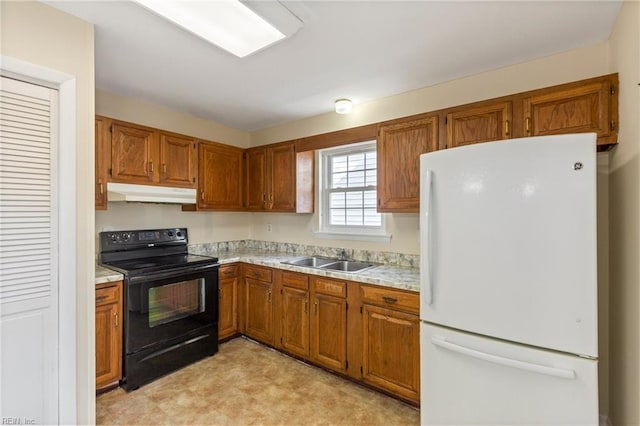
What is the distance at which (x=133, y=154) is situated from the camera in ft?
8.85

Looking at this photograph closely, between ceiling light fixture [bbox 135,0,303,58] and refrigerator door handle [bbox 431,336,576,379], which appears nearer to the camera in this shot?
refrigerator door handle [bbox 431,336,576,379]

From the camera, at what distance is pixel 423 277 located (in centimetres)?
180

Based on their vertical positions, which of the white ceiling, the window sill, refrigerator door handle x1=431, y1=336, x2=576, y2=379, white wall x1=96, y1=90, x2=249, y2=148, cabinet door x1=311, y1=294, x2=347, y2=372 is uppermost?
the white ceiling

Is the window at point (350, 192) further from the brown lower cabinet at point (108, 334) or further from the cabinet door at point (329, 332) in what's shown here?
the brown lower cabinet at point (108, 334)

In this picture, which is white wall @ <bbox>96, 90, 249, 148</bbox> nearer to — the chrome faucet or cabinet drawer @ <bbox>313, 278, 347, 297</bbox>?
the chrome faucet

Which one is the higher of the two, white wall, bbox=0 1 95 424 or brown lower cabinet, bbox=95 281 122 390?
white wall, bbox=0 1 95 424

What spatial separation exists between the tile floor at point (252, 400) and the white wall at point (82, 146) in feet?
1.62

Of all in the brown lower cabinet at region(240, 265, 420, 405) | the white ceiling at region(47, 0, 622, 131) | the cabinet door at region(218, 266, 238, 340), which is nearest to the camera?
the white ceiling at region(47, 0, 622, 131)

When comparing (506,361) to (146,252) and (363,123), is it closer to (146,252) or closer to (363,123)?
(363,123)

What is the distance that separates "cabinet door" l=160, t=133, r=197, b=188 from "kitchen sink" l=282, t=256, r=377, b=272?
132 centimetres

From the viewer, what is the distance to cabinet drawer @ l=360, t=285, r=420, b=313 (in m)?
2.15

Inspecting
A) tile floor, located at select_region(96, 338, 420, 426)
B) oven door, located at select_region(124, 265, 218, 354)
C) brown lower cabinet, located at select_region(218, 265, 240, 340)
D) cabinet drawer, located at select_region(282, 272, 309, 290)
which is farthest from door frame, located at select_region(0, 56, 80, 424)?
cabinet drawer, located at select_region(282, 272, 309, 290)

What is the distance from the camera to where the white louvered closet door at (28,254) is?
1569 millimetres

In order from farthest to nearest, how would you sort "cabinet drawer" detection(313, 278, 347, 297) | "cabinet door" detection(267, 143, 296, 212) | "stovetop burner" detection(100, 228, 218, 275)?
"cabinet door" detection(267, 143, 296, 212)
"stovetop burner" detection(100, 228, 218, 275)
"cabinet drawer" detection(313, 278, 347, 297)
